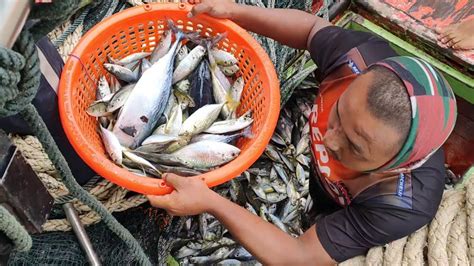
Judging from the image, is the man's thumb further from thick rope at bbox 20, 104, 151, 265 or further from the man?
thick rope at bbox 20, 104, 151, 265

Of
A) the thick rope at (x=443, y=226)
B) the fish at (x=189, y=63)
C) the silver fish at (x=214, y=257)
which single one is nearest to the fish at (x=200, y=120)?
the fish at (x=189, y=63)

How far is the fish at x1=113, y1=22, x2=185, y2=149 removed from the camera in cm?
237

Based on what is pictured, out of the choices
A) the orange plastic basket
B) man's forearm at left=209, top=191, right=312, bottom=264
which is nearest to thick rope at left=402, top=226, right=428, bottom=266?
man's forearm at left=209, top=191, right=312, bottom=264

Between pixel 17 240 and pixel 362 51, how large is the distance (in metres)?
1.78

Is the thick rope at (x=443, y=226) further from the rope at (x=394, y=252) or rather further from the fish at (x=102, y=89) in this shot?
the fish at (x=102, y=89)

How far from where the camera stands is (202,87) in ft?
8.83

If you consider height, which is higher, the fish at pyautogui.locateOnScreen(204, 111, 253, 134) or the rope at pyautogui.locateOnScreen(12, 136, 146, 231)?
the fish at pyautogui.locateOnScreen(204, 111, 253, 134)

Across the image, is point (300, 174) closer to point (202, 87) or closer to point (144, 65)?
point (202, 87)

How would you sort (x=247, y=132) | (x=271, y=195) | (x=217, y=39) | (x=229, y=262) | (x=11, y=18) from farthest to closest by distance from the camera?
(x=271, y=195)
(x=229, y=262)
(x=217, y=39)
(x=247, y=132)
(x=11, y=18)

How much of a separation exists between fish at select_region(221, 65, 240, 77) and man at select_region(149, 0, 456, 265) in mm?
232

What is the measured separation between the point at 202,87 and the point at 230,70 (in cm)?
19

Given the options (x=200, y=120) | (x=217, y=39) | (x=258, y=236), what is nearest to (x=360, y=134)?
(x=258, y=236)

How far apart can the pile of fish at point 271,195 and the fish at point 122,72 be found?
3.27ft

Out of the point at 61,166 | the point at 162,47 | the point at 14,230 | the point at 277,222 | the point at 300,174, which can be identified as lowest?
the point at 277,222
